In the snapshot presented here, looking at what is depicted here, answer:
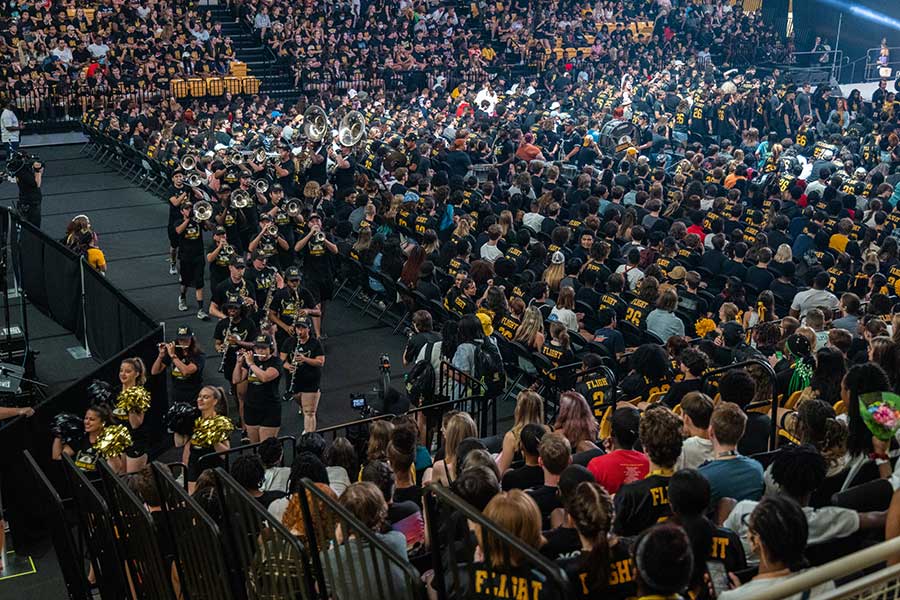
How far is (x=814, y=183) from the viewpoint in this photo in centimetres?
1917

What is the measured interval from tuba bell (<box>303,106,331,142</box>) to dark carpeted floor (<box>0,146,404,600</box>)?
337 centimetres

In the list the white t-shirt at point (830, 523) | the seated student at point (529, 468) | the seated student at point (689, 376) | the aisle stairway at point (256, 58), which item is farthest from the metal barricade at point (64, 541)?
the aisle stairway at point (256, 58)

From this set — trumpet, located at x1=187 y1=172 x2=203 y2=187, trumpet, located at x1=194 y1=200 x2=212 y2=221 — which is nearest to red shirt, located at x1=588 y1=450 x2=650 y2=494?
trumpet, located at x1=194 y1=200 x2=212 y2=221

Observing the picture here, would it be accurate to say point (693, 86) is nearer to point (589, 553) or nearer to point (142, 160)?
point (142, 160)

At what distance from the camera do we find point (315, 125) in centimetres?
2058

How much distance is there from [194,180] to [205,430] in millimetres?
8516

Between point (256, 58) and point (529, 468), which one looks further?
point (256, 58)

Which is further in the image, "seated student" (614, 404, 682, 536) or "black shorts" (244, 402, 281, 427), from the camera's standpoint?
"black shorts" (244, 402, 281, 427)

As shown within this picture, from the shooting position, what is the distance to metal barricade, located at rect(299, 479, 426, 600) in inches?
175

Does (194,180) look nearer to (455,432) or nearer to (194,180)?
(194,180)

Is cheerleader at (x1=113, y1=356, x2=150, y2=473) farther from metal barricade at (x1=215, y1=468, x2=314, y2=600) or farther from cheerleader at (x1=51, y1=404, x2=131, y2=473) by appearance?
metal barricade at (x1=215, y1=468, x2=314, y2=600)

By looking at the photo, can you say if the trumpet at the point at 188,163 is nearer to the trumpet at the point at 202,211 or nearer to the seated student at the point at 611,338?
the trumpet at the point at 202,211

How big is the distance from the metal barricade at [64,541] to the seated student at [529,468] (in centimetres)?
292

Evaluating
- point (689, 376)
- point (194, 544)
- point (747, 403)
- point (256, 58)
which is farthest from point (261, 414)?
point (256, 58)
